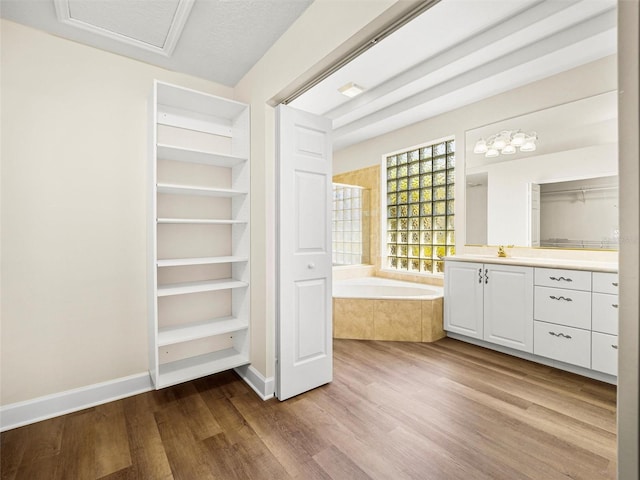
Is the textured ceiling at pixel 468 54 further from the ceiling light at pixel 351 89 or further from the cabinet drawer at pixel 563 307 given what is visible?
the cabinet drawer at pixel 563 307

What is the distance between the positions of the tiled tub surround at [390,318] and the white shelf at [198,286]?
4.32 ft

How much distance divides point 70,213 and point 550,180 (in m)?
4.01

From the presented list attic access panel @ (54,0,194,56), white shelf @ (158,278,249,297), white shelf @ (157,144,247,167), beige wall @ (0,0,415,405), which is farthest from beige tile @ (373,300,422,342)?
attic access panel @ (54,0,194,56)

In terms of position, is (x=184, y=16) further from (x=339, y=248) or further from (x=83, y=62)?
(x=339, y=248)

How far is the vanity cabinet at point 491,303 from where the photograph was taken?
2.71m

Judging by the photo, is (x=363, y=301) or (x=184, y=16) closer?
(x=184, y=16)

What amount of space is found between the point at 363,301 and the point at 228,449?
199cm

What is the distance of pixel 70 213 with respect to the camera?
79.7 inches

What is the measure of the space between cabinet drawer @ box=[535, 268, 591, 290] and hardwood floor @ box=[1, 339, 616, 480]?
0.73 m

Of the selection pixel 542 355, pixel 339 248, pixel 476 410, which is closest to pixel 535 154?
pixel 542 355

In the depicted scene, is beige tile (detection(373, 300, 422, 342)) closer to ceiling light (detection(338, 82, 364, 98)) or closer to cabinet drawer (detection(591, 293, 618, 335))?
cabinet drawer (detection(591, 293, 618, 335))

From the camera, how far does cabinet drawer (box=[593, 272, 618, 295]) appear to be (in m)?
2.25

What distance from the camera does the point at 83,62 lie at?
2.06 m

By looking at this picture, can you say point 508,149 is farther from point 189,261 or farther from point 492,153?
point 189,261
